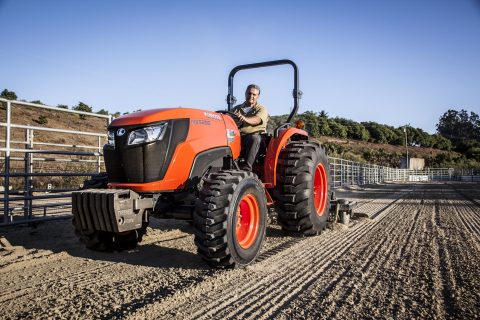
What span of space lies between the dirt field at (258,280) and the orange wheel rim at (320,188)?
0.61 metres

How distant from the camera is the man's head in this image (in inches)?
159

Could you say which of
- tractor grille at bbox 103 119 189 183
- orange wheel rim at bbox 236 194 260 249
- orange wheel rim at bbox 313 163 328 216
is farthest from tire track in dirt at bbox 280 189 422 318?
tractor grille at bbox 103 119 189 183

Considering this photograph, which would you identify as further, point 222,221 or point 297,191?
point 297,191

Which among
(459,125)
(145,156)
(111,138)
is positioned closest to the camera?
(145,156)

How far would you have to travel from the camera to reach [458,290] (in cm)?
220

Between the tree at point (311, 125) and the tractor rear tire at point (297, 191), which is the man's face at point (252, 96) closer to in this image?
the tractor rear tire at point (297, 191)

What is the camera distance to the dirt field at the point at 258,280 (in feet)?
6.22

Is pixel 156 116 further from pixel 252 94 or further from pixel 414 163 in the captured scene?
pixel 414 163

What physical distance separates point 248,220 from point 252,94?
5.87 ft

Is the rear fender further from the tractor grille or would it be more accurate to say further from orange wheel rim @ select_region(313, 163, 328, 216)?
the tractor grille

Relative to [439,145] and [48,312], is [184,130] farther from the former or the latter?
[439,145]

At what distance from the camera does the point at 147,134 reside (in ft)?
8.71

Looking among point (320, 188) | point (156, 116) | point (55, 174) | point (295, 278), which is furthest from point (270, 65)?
point (55, 174)

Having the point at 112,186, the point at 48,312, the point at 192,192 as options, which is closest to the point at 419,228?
the point at 192,192
